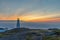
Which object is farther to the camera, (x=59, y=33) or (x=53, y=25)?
(x=53, y=25)

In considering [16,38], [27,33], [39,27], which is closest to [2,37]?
[16,38]

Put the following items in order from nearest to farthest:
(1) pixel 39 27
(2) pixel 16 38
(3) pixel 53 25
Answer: (2) pixel 16 38 → (1) pixel 39 27 → (3) pixel 53 25

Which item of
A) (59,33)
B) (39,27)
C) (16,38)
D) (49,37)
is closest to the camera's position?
(16,38)

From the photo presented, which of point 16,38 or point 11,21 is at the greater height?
point 11,21

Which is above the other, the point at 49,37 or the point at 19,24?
the point at 19,24

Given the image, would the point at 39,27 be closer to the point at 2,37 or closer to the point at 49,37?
the point at 49,37

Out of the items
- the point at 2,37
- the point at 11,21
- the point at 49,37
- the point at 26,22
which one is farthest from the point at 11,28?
the point at 49,37

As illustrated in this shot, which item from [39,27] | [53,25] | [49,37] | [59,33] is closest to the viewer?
[49,37]

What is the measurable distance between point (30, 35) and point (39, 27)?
1.41m

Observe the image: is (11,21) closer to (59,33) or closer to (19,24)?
(19,24)

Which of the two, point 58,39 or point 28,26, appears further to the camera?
point 28,26

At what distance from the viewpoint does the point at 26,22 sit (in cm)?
722

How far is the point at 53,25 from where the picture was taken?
8.09m

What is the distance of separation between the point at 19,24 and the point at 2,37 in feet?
3.19
